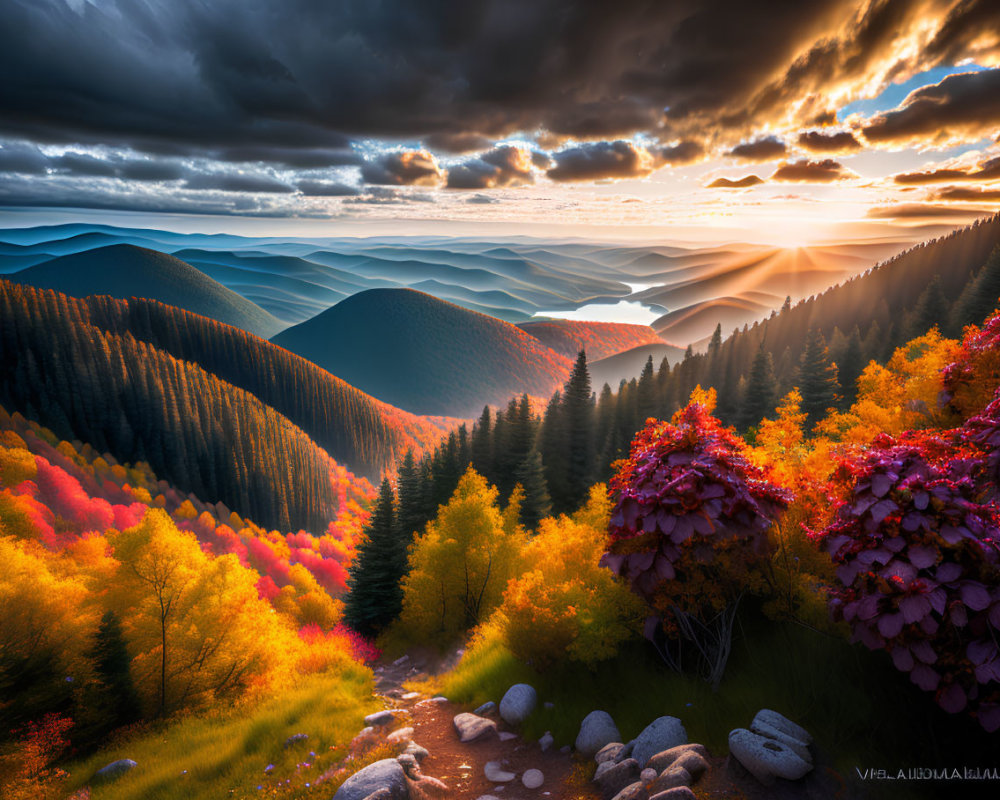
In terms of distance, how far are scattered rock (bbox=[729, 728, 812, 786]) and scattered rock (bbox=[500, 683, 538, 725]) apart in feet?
22.1

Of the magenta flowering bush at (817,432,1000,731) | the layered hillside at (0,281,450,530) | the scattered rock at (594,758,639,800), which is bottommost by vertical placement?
the layered hillside at (0,281,450,530)

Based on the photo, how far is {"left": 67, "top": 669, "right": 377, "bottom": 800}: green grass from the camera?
36.1ft

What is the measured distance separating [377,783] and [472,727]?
4.17m

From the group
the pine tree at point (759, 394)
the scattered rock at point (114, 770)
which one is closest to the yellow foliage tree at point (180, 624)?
the scattered rock at point (114, 770)

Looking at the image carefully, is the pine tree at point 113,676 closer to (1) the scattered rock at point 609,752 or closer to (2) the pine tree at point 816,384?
(1) the scattered rock at point 609,752

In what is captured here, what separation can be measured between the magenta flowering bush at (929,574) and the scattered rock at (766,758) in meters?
2.03

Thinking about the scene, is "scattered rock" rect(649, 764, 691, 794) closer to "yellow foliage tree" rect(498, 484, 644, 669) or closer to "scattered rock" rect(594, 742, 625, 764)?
"scattered rock" rect(594, 742, 625, 764)

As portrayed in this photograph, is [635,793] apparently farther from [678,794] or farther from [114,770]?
[114,770]

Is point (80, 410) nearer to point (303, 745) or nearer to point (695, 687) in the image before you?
point (303, 745)

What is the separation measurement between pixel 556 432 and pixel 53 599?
53.4 metres

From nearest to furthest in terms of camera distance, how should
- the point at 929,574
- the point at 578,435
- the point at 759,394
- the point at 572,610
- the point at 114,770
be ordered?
the point at 929,574
the point at 572,610
the point at 114,770
the point at 578,435
the point at 759,394

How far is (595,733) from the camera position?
10.1 metres

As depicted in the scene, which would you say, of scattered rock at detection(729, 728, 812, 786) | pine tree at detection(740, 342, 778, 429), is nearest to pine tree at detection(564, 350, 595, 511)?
pine tree at detection(740, 342, 778, 429)

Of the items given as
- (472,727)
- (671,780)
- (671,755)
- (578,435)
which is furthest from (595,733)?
(578,435)
